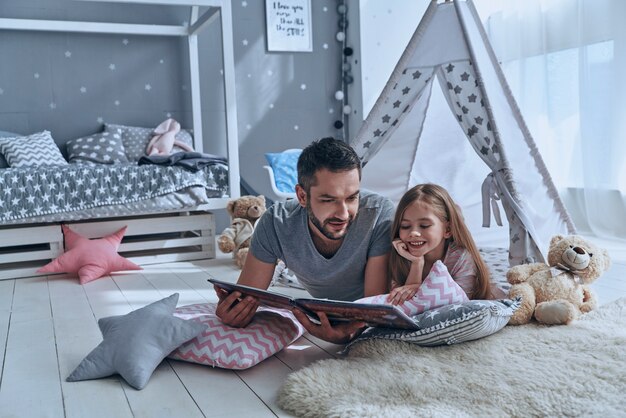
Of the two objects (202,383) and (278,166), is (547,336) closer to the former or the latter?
(202,383)

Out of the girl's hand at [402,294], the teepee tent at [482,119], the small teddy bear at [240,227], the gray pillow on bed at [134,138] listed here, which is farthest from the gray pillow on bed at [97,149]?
the girl's hand at [402,294]

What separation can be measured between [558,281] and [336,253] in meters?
0.78

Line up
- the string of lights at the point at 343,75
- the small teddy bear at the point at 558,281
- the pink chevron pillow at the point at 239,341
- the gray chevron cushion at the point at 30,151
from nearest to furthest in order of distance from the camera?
the pink chevron pillow at the point at 239,341
the small teddy bear at the point at 558,281
the gray chevron cushion at the point at 30,151
the string of lights at the point at 343,75

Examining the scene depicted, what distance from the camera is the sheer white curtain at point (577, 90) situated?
3.61m

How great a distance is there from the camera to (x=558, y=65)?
395 centimetres

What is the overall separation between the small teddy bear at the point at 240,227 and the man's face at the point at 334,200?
1664 mm

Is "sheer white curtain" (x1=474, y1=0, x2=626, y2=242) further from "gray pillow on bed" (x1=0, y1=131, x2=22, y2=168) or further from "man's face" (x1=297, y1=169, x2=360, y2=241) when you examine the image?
"gray pillow on bed" (x1=0, y1=131, x2=22, y2=168)

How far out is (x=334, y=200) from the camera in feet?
5.72

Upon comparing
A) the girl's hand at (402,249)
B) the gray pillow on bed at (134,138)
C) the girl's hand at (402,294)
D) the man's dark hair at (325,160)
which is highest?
the gray pillow on bed at (134,138)

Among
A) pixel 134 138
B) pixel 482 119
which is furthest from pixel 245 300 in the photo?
pixel 134 138

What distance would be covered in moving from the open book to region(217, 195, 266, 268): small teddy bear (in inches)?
63.9

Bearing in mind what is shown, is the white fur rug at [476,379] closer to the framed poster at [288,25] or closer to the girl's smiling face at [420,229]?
the girl's smiling face at [420,229]

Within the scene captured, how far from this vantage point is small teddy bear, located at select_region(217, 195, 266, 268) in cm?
351

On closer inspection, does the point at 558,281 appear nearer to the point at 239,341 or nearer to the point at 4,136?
the point at 239,341
